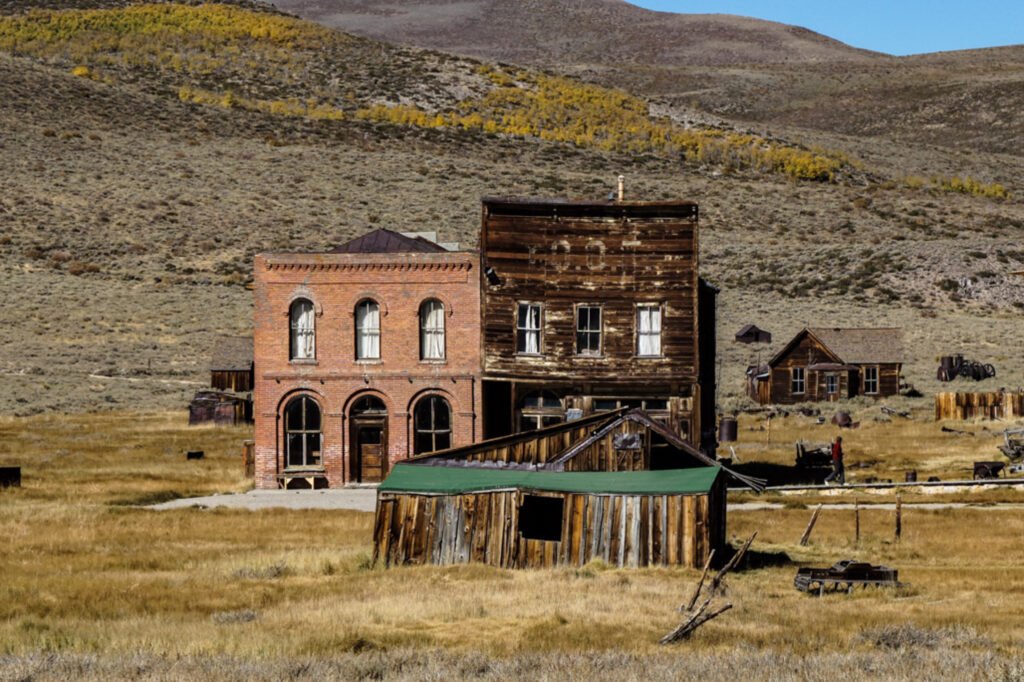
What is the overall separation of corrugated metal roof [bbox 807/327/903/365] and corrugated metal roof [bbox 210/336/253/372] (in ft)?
84.5

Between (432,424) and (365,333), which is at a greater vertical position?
(365,333)

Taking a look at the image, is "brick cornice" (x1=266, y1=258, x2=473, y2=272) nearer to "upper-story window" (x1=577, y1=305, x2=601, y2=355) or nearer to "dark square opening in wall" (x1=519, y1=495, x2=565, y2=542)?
"upper-story window" (x1=577, y1=305, x2=601, y2=355)

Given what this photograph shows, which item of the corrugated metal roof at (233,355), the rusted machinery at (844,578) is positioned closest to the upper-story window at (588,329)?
the rusted machinery at (844,578)

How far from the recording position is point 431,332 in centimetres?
4303

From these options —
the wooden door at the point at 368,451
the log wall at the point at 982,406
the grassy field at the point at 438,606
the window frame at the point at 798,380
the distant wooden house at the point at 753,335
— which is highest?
the distant wooden house at the point at 753,335

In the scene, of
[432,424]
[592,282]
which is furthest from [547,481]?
[432,424]

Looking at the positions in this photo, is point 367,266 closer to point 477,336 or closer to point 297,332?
point 297,332

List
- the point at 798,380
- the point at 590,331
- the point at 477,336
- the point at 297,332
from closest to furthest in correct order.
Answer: the point at 590,331
the point at 477,336
the point at 297,332
the point at 798,380

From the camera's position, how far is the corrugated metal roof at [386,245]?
148ft

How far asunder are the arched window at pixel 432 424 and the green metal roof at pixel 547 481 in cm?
1299

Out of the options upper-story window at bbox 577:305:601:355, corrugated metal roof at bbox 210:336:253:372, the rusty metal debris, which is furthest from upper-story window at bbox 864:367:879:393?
upper-story window at bbox 577:305:601:355

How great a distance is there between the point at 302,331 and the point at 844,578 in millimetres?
21601

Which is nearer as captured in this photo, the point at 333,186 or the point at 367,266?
the point at 367,266

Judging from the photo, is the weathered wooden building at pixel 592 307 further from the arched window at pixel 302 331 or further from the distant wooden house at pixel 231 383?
the distant wooden house at pixel 231 383
